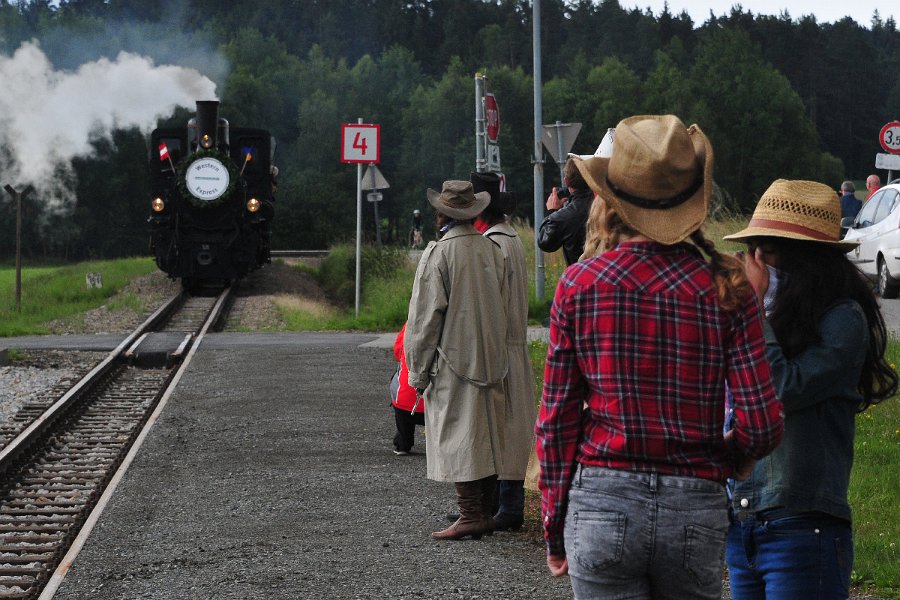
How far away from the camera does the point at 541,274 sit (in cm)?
1847

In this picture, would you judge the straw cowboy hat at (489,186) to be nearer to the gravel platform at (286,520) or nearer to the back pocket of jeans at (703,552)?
the gravel platform at (286,520)

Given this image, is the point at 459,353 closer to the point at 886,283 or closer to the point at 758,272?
the point at 758,272

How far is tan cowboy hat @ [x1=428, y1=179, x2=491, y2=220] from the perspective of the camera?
19.9ft

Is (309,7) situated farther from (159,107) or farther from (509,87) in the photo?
(159,107)

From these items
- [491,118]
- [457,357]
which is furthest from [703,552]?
[491,118]

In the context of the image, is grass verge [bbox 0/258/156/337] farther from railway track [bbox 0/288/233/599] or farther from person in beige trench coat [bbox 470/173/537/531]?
person in beige trench coat [bbox 470/173/537/531]

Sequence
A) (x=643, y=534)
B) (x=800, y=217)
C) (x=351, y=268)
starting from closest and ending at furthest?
(x=643, y=534)
(x=800, y=217)
(x=351, y=268)

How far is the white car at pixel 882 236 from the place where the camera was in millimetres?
18125

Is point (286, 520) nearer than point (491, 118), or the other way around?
point (286, 520)

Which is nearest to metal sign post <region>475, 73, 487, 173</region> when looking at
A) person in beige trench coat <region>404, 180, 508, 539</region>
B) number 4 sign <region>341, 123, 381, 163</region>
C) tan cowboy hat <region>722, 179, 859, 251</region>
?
number 4 sign <region>341, 123, 381, 163</region>

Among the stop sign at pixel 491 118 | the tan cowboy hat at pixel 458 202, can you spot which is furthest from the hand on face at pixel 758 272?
the stop sign at pixel 491 118

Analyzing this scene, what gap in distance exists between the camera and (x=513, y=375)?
20.2 ft

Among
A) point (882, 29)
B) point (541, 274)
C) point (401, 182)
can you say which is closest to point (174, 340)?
point (541, 274)

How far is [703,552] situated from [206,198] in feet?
76.6
